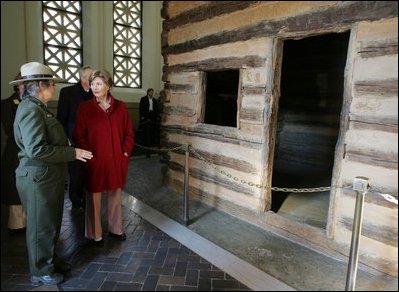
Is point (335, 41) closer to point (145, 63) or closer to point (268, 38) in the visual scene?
point (268, 38)

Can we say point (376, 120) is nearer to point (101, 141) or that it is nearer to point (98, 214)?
point (101, 141)

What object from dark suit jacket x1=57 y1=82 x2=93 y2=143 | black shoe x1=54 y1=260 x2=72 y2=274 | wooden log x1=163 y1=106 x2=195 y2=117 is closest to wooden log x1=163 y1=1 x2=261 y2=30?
wooden log x1=163 y1=106 x2=195 y2=117

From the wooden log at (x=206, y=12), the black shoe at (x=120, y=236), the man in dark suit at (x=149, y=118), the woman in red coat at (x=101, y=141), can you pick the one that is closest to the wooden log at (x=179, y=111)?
the wooden log at (x=206, y=12)

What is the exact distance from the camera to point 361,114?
3193 mm

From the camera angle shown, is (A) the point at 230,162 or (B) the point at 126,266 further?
(A) the point at 230,162

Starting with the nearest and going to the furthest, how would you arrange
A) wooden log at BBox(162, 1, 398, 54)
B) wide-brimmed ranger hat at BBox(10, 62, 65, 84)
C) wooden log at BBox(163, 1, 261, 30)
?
wide-brimmed ranger hat at BBox(10, 62, 65, 84) < wooden log at BBox(162, 1, 398, 54) < wooden log at BBox(163, 1, 261, 30)

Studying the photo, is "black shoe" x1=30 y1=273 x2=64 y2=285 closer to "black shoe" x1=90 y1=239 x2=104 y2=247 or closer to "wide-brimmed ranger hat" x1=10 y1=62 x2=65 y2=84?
"black shoe" x1=90 y1=239 x2=104 y2=247

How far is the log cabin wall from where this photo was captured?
306cm

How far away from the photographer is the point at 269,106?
404 cm

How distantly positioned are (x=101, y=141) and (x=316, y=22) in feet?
9.08

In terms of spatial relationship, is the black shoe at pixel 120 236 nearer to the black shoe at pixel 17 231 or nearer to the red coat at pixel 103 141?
the red coat at pixel 103 141

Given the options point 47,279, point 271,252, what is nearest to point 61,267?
point 47,279

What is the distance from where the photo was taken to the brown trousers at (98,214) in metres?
3.67

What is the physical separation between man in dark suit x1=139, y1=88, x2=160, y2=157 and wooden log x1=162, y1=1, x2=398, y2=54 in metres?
5.10
